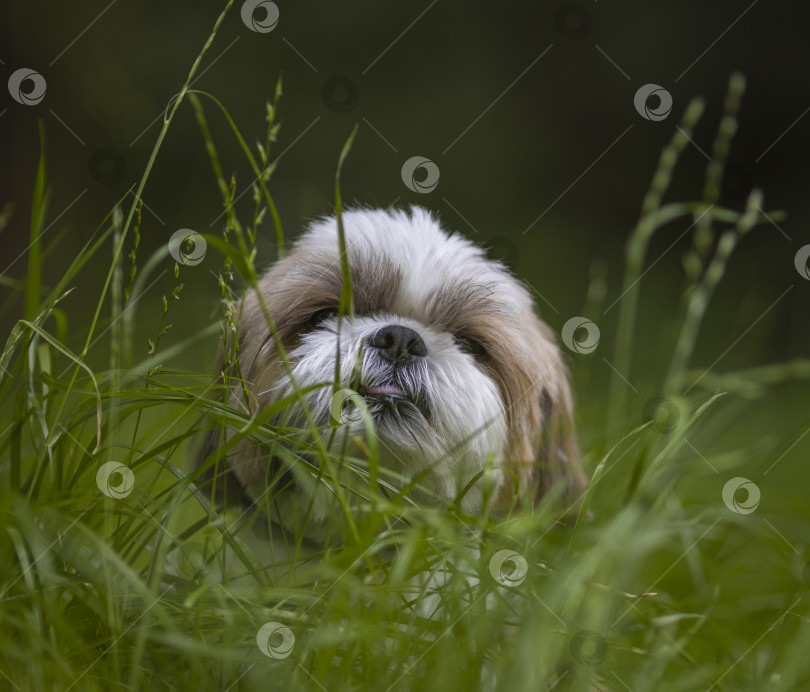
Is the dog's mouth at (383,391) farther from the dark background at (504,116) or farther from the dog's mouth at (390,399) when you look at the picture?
the dark background at (504,116)

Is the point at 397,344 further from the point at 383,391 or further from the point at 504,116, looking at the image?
the point at 504,116

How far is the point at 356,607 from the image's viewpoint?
1.06 metres

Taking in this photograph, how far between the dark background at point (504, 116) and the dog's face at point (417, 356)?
7.97 feet

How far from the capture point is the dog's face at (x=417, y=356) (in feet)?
4.70

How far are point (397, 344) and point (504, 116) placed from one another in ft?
12.2

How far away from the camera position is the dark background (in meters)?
4.18

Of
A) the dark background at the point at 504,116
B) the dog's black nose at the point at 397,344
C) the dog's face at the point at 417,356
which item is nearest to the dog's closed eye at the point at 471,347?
the dog's face at the point at 417,356

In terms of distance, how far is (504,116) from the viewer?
4855mm

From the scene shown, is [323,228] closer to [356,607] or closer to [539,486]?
[539,486]

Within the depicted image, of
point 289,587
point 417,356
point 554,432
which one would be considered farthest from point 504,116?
point 289,587

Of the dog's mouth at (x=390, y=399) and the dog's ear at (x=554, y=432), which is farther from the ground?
the dog's ear at (x=554, y=432)

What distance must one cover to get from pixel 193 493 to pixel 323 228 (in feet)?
2.66

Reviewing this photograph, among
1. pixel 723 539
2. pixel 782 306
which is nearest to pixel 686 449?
pixel 723 539

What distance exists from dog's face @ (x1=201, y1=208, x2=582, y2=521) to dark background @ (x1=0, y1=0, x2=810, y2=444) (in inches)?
95.7
